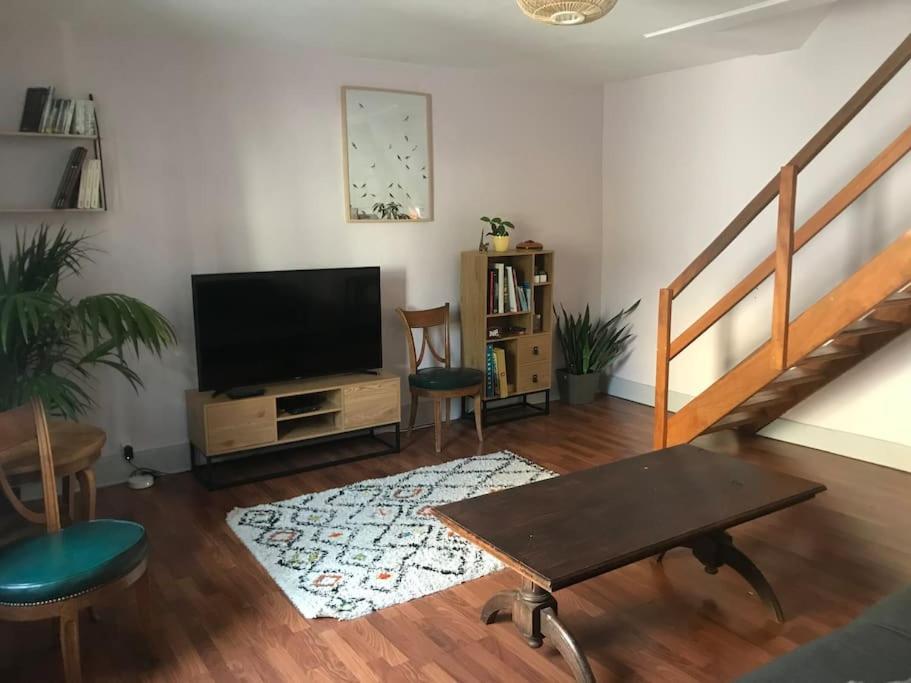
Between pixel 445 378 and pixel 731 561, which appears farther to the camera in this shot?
pixel 445 378

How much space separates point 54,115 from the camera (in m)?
3.45

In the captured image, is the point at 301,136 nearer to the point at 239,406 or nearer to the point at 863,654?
the point at 239,406

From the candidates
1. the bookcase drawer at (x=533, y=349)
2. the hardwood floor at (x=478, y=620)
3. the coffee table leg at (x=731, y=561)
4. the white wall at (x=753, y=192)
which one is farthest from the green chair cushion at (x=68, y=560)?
the white wall at (x=753, y=192)

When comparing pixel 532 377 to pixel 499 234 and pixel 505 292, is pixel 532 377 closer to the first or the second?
pixel 505 292

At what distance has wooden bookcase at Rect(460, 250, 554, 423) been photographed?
4.78 m

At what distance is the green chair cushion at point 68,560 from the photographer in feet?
6.63

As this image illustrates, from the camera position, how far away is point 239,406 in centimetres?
384

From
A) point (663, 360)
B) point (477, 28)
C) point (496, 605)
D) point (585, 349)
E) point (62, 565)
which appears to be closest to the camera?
point (62, 565)

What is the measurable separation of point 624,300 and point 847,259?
1.76 metres

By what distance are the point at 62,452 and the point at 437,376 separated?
224 centimetres

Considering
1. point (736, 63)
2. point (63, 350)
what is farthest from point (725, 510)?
point (736, 63)

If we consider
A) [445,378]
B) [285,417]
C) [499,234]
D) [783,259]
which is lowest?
[285,417]

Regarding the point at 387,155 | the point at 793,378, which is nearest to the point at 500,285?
the point at 387,155

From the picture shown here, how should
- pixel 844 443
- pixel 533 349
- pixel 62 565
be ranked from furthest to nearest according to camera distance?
pixel 533 349 → pixel 844 443 → pixel 62 565
